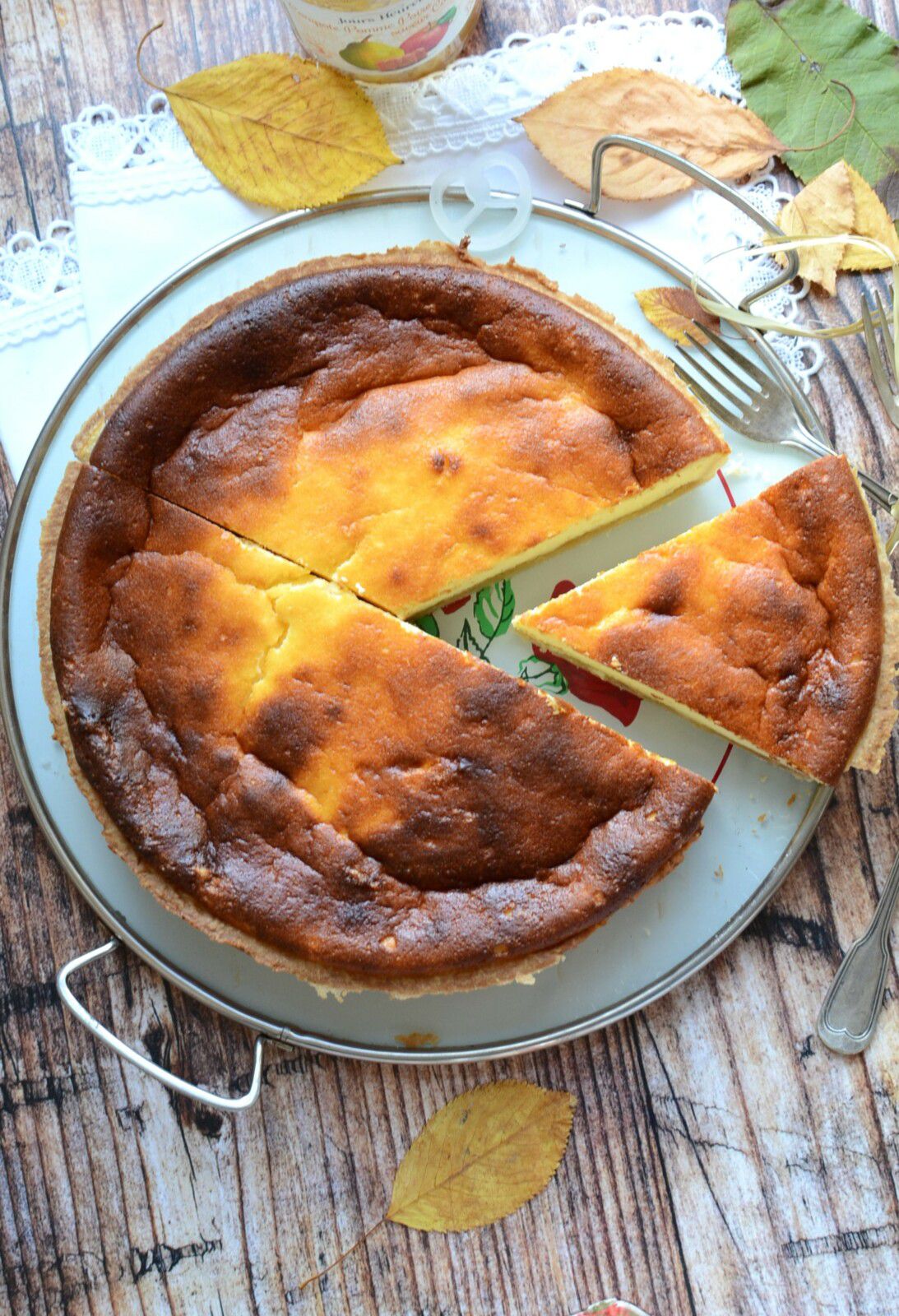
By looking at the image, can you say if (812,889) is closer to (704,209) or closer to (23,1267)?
(704,209)

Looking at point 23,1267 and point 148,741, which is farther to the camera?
point 23,1267

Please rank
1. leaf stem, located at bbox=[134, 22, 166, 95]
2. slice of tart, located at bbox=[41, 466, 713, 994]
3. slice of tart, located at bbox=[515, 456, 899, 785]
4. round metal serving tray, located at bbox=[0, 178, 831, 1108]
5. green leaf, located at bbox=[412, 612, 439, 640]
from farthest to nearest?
leaf stem, located at bbox=[134, 22, 166, 95]
green leaf, located at bbox=[412, 612, 439, 640]
round metal serving tray, located at bbox=[0, 178, 831, 1108]
slice of tart, located at bbox=[515, 456, 899, 785]
slice of tart, located at bbox=[41, 466, 713, 994]

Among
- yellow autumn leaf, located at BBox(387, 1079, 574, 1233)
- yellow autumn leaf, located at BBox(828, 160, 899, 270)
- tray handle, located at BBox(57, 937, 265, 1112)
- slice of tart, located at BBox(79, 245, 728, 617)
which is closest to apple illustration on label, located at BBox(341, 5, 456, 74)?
slice of tart, located at BBox(79, 245, 728, 617)

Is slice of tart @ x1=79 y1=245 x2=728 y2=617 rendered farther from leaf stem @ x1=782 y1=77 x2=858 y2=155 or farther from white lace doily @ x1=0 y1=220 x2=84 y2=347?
leaf stem @ x1=782 y1=77 x2=858 y2=155

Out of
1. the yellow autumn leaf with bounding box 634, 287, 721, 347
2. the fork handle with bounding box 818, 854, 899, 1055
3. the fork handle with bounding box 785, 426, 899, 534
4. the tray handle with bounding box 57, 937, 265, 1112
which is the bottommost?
the fork handle with bounding box 818, 854, 899, 1055

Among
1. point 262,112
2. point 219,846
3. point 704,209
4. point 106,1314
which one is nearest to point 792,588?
point 704,209

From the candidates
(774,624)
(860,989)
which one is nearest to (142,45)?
(774,624)
